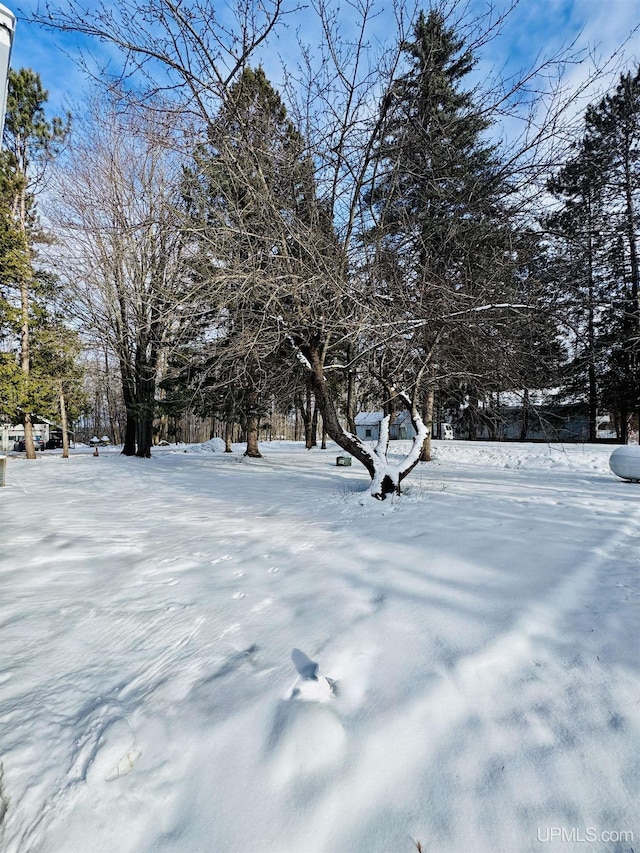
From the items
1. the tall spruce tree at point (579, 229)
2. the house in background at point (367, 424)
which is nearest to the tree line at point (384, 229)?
the tall spruce tree at point (579, 229)

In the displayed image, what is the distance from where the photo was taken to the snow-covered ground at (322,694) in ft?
3.80

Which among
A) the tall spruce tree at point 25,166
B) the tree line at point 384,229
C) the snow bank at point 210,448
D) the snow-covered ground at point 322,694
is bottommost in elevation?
the snow-covered ground at point 322,694

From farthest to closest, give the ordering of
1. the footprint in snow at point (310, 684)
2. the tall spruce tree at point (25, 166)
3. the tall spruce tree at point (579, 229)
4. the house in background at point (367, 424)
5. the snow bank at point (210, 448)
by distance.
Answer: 1. the house in background at point (367, 424)
2. the snow bank at point (210, 448)
3. the tall spruce tree at point (25, 166)
4. the tall spruce tree at point (579, 229)
5. the footprint in snow at point (310, 684)

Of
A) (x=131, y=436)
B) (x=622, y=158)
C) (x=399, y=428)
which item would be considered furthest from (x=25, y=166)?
(x=399, y=428)

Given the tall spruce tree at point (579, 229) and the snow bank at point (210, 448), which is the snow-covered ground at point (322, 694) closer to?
the tall spruce tree at point (579, 229)

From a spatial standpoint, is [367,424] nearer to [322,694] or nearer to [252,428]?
[252,428]

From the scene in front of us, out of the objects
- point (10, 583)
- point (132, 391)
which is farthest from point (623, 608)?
point (132, 391)

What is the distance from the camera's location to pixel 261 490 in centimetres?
723

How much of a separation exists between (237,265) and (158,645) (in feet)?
12.7

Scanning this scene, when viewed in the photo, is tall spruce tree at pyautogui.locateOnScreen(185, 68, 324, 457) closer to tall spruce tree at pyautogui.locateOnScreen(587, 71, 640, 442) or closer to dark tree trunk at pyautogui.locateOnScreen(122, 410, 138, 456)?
tall spruce tree at pyautogui.locateOnScreen(587, 71, 640, 442)

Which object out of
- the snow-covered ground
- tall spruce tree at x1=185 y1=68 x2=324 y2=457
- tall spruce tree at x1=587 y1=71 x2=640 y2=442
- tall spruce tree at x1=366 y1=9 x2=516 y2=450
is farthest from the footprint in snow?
tall spruce tree at x1=587 y1=71 x2=640 y2=442

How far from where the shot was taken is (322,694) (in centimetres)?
165

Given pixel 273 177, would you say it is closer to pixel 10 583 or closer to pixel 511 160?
pixel 511 160

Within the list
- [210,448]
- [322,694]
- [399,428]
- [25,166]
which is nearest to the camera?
[322,694]
